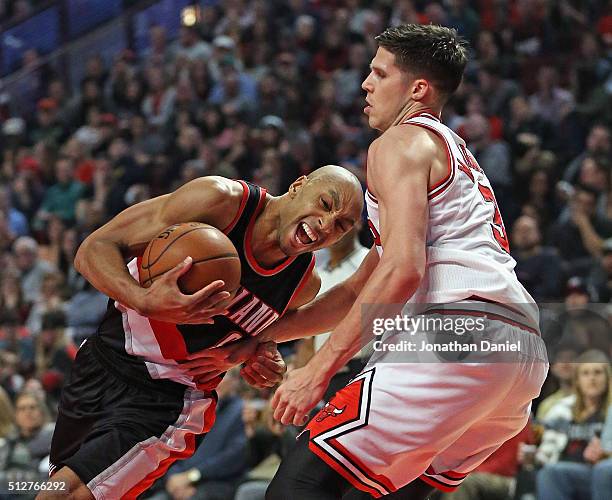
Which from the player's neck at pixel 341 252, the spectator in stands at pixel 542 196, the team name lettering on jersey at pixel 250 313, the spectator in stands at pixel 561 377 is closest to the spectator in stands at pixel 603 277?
the spectator in stands at pixel 542 196

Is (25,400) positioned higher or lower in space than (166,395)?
lower

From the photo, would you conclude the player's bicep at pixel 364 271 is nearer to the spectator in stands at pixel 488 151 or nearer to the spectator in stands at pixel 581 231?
the spectator in stands at pixel 581 231

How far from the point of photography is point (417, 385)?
3.38 meters

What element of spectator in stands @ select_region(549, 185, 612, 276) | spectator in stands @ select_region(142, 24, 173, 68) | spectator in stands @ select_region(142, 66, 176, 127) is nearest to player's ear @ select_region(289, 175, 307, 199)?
spectator in stands @ select_region(549, 185, 612, 276)

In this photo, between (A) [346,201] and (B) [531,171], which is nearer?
(A) [346,201]

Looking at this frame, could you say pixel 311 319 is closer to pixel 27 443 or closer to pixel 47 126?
pixel 27 443

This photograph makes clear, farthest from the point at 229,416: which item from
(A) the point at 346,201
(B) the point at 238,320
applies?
(A) the point at 346,201

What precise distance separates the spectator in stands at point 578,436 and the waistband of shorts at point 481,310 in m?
2.84

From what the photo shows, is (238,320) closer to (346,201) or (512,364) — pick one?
(346,201)

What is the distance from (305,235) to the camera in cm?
400

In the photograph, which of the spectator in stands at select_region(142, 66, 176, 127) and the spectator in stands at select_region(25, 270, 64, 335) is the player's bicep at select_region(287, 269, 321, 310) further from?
the spectator in stands at select_region(142, 66, 176, 127)

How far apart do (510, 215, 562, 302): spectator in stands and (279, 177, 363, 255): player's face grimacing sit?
14.1 ft

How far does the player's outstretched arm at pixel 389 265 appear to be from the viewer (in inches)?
130

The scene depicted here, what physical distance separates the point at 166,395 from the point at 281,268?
724 millimetres
